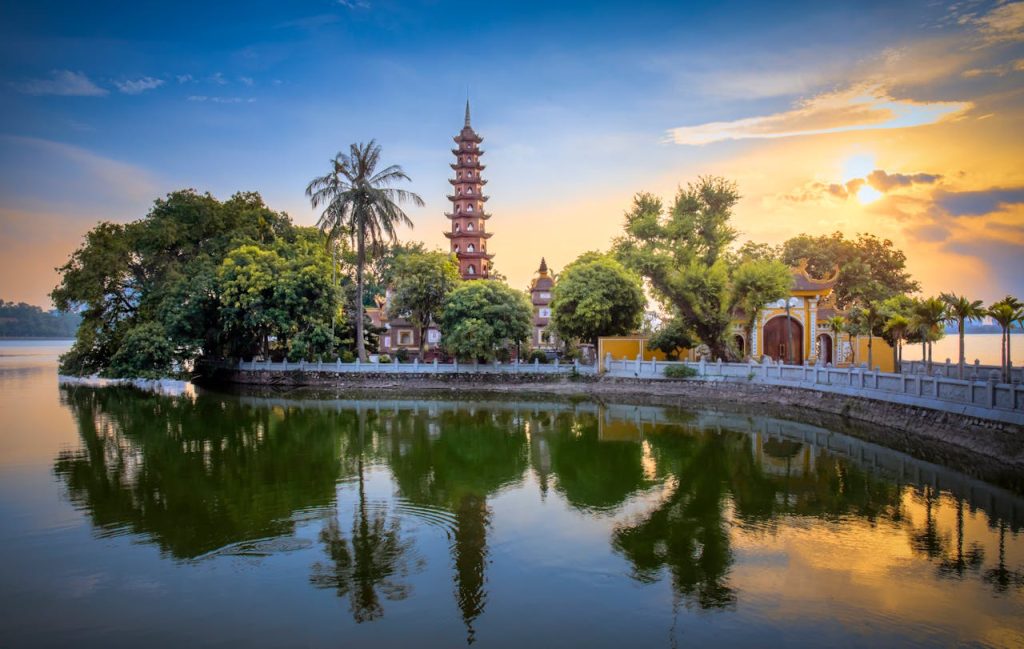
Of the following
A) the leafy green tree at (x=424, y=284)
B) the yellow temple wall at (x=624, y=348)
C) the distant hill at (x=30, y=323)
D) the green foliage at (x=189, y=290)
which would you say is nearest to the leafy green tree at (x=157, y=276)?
the green foliage at (x=189, y=290)

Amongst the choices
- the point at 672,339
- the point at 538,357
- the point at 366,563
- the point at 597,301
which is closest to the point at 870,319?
the point at 672,339

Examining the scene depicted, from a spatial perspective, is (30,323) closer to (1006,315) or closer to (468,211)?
(468,211)

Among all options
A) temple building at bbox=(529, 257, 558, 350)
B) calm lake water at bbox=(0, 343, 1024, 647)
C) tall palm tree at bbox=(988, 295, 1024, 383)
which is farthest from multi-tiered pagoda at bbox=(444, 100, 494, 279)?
tall palm tree at bbox=(988, 295, 1024, 383)

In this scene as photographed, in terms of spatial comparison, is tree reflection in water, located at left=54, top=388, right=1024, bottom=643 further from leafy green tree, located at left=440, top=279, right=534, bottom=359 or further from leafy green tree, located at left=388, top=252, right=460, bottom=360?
leafy green tree, located at left=388, top=252, right=460, bottom=360

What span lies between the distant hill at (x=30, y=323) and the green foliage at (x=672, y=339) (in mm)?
126240

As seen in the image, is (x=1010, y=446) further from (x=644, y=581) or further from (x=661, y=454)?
(x=644, y=581)

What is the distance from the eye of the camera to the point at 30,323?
5034 inches

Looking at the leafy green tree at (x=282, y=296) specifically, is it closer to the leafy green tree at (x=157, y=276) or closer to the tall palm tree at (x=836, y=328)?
the leafy green tree at (x=157, y=276)

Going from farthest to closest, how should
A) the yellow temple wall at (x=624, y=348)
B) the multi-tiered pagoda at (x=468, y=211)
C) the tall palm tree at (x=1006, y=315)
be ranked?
the multi-tiered pagoda at (x=468, y=211) → the yellow temple wall at (x=624, y=348) → the tall palm tree at (x=1006, y=315)

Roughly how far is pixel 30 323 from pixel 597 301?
13743cm

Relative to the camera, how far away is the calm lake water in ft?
24.1

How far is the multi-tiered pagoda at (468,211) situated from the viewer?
150 ft

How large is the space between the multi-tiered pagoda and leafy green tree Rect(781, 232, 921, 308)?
2040cm

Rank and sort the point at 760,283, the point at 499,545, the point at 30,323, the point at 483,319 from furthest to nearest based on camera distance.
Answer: the point at 30,323 < the point at 483,319 < the point at 760,283 < the point at 499,545
